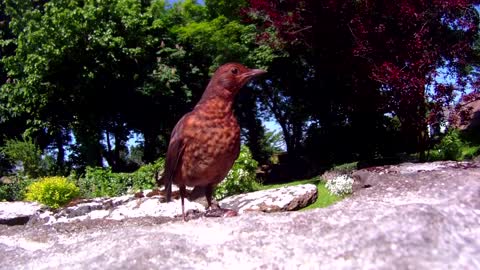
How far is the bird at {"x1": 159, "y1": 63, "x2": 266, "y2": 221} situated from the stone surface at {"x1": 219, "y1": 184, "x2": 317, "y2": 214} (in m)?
2.98

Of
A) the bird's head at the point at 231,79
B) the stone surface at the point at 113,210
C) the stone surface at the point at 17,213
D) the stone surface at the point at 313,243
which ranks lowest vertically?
the stone surface at the point at 17,213

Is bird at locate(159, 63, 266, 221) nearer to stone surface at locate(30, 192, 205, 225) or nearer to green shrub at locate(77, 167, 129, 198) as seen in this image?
stone surface at locate(30, 192, 205, 225)

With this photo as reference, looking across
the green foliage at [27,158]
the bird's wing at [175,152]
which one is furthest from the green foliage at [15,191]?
the bird's wing at [175,152]

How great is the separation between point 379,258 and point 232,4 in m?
17.1

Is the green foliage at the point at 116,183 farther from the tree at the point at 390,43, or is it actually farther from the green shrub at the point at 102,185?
the tree at the point at 390,43

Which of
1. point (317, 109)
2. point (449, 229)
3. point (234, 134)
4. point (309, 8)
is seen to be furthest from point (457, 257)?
point (317, 109)

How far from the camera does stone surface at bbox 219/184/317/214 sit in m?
6.46

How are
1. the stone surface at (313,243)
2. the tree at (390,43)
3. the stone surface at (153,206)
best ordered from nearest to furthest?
the stone surface at (313,243), the stone surface at (153,206), the tree at (390,43)

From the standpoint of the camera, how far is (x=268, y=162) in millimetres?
19938

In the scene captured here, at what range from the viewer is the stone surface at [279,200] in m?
6.46

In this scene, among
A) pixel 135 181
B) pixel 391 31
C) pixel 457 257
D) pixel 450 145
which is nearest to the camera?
pixel 457 257

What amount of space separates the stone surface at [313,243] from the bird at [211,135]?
53 centimetres

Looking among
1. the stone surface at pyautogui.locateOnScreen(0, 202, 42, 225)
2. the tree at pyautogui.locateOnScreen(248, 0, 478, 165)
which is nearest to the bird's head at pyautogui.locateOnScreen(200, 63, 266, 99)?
the tree at pyautogui.locateOnScreen(248, 0, 478, 165)

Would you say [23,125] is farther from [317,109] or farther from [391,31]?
[391,31]
